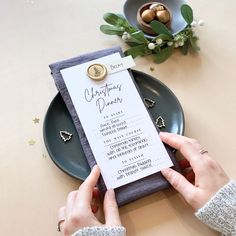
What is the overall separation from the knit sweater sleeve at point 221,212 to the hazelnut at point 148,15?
46 centimetres

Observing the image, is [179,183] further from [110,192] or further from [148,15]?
[148,15]

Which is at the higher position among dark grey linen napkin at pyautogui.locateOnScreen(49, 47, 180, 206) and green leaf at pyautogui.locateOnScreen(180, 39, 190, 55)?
green leaf at pyautogui.locateOnScreen(180, 39, 190, 55)

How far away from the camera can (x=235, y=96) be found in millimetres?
804

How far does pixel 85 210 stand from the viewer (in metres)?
0.59

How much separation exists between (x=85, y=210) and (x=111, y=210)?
1.9 inches

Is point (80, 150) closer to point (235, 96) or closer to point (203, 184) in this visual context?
point (203, 184)

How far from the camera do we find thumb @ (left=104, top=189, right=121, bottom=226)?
1.96 feet

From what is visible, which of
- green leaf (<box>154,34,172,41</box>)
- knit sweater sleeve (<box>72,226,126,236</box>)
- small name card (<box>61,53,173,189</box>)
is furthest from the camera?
green leaf (<box>154,34,172,41</box>)

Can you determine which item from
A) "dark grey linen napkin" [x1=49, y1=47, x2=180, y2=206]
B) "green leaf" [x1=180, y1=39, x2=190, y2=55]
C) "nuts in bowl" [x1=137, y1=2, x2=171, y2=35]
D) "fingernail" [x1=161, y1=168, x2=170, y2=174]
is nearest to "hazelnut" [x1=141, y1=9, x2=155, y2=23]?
"nuts in bowl" [x1=137, y1=2, x2=171, y2=35]

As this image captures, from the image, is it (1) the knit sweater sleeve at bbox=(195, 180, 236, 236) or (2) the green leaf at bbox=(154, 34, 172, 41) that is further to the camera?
(2) the green leaf at bbox=(154, 34, 172, 41)

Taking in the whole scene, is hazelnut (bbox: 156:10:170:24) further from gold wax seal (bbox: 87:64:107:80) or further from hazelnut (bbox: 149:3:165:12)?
gold wax seal (bbox: 87:64:107:80)

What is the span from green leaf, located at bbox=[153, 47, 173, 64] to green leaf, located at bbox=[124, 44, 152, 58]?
22 millimetres

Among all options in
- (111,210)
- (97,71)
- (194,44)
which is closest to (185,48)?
(194,44)

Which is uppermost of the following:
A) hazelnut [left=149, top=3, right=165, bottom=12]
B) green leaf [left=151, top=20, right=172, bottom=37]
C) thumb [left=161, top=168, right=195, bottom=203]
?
hazelnut [left=149, top=3, right=165, bottom=12]
